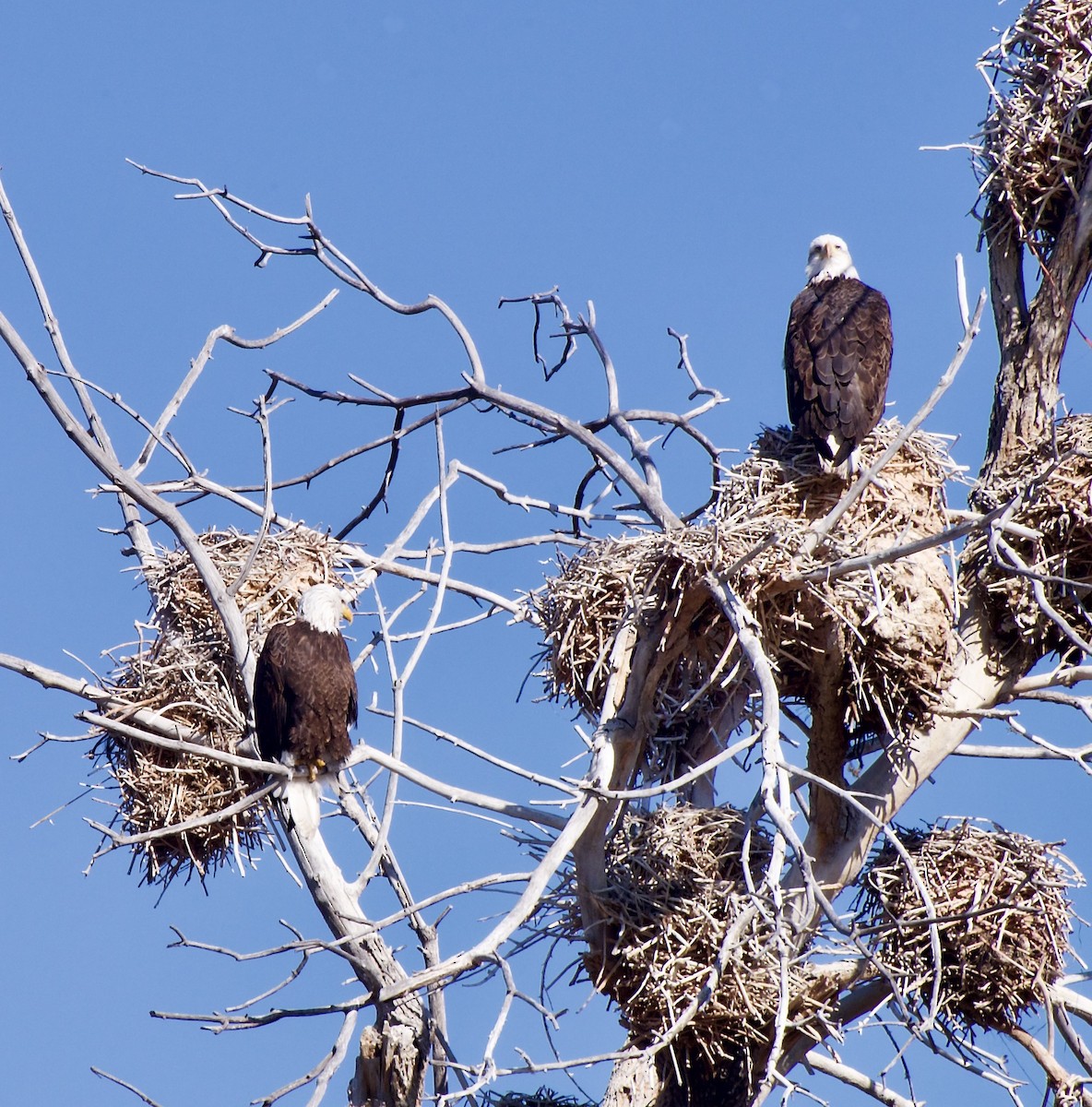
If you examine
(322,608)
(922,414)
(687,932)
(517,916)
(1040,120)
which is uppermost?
(1040,120)

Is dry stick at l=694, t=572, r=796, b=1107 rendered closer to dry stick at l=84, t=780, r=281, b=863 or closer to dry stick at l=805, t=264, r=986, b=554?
dry stick at l=805, t=264, r=986, b=554

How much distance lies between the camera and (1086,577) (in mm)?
5727

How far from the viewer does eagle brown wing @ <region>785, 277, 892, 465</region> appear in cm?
569

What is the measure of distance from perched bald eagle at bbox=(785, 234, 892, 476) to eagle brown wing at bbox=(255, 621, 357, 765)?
223cm

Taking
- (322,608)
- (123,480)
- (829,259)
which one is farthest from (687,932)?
(829,259)

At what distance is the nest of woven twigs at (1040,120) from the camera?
6172 millimetres

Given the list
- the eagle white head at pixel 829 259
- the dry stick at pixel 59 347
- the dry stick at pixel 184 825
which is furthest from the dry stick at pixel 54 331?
the eagle white head at pixel 829 259

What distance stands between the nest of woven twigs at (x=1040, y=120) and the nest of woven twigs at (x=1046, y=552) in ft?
3.19

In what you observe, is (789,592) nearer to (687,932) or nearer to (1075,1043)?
(687,932)

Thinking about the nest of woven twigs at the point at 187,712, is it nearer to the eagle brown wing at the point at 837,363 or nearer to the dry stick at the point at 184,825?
the dry stick at the point at 184,825

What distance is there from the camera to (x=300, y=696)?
6324mm

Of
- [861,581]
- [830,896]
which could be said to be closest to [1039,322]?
[861,581]

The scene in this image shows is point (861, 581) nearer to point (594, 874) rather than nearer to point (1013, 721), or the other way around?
point (1013, 721)

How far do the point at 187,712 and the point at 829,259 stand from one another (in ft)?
12.0
